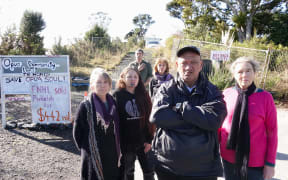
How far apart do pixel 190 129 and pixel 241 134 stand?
2.13 feet

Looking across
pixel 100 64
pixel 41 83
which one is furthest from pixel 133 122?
pixel 100 64

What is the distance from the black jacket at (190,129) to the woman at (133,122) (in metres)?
0.81

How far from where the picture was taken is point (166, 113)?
1.66 metres

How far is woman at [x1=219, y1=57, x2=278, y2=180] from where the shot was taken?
6.30ft

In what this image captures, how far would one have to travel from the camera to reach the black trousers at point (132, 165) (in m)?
2.48

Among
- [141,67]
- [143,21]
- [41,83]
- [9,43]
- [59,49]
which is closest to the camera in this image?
[41,83]

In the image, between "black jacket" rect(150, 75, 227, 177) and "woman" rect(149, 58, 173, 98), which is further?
"woman" rect(149, 58, 173, 98)

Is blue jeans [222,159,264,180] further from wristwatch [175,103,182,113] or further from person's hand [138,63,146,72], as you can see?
person's hand [138,63,146,72]

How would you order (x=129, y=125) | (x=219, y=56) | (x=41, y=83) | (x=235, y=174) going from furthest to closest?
1. (x=219, y=56)
2. (x=41, y=83)
3. (x=129, y=125)
4. (x=235, y=174)

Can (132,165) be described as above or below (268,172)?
below

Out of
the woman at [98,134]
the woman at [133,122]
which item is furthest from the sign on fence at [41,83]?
the woman at [98,134]

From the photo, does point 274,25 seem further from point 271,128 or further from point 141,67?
point 271,128

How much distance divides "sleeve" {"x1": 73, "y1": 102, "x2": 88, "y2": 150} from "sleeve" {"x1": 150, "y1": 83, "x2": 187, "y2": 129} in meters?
0.81

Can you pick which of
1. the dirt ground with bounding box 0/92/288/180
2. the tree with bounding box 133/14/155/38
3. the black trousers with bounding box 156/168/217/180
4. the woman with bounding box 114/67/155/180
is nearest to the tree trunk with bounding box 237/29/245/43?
the dirt ground with bounding box 0/92/288/180
